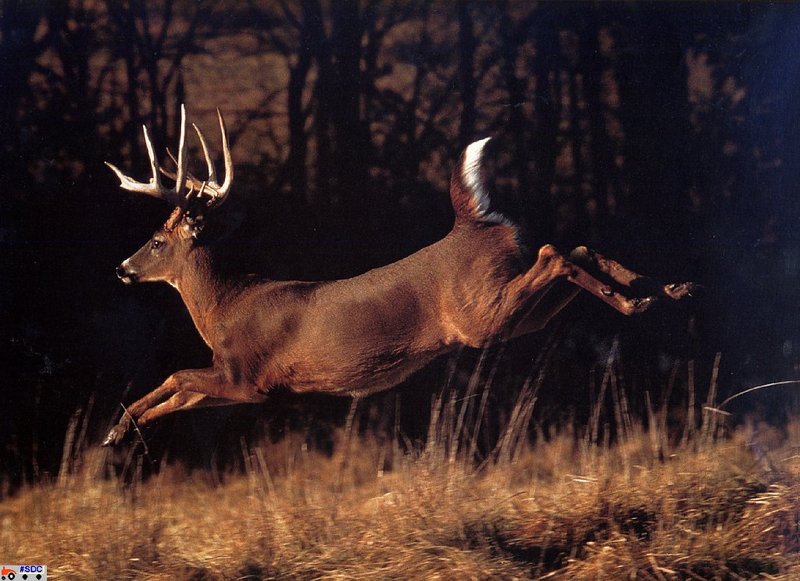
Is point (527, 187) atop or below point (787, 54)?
below

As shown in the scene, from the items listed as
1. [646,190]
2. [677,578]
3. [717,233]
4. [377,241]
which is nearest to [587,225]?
[646,190]

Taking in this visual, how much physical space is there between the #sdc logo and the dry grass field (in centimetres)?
4

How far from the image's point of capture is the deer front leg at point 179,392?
475cm

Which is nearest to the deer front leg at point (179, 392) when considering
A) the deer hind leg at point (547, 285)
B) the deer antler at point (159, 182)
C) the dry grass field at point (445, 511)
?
the dry grass field at point (445, 511)

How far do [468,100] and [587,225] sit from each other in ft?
2.87

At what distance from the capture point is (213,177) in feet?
15.6

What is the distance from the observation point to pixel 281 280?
189 inches

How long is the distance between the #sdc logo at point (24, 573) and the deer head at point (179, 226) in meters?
1.44

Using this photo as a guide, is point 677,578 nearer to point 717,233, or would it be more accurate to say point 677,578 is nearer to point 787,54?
point 717,233

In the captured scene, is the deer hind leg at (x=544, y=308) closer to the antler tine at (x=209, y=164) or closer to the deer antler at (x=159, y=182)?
the antler tine at (x=209, y=164)

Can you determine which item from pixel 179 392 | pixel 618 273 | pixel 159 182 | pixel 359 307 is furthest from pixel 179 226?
pixel 618 273

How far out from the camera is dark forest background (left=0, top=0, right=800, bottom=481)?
469 cm

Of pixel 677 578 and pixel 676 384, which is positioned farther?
pixel 676 384

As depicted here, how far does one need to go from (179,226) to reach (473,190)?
147cm
